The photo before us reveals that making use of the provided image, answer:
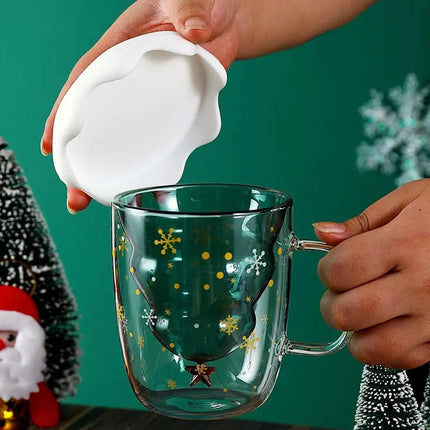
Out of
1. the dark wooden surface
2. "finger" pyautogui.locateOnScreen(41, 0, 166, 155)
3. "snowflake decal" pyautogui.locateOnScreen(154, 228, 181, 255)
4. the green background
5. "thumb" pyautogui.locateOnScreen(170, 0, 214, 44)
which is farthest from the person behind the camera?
the green background

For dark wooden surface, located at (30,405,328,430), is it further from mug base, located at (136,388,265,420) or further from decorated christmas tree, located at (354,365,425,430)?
mug base, located at (136,388,265,420)

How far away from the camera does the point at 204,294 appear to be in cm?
44

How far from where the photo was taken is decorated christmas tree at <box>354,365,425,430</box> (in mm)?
734

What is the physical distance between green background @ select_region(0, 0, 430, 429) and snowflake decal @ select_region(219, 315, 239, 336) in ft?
3.42

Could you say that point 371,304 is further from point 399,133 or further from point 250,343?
point 399,133

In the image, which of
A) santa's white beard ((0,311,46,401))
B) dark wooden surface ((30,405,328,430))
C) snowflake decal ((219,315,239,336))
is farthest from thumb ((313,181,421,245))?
santa's white beard ((0,311,46,401))

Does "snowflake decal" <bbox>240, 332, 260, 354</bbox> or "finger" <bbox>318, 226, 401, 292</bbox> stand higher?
"finger" <bbox>318, 226, 401, 292</bbox>

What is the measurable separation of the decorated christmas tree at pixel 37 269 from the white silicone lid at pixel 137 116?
0.63 metres

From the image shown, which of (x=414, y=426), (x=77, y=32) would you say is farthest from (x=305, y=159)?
(x=414, y=426)

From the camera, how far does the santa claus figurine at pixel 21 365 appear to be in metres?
1.10

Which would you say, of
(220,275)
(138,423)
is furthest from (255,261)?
(138,423)

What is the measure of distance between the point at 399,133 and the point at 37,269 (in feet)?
2.54

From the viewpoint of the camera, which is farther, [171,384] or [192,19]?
[192,19]

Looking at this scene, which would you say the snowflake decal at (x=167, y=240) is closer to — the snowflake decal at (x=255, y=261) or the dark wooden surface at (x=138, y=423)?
the snowflake decal at (x=255, y=261)
